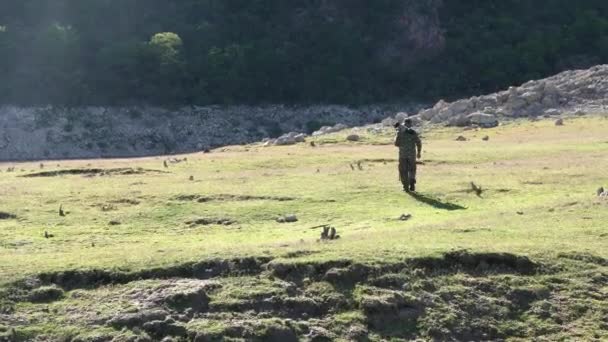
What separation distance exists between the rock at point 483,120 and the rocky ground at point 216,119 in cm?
9

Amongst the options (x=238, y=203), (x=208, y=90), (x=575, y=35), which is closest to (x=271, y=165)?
(x=238, y=203)

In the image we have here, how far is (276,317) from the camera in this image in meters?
11.0

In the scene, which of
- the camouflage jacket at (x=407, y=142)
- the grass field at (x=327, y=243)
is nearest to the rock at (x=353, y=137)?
the grass field at (x=327, y=243)

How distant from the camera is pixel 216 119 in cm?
5469

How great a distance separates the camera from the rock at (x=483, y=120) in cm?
3750

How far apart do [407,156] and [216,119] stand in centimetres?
3590

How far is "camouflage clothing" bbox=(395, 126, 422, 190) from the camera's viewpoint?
19.5 metres

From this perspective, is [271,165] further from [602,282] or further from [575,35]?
[575,35]

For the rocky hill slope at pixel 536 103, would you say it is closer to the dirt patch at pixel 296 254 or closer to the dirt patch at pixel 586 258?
the dirt patch at pixel 586 258

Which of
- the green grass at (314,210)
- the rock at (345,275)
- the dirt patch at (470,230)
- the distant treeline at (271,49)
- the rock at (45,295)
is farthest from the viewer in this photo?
the distant treeline at (271,49)

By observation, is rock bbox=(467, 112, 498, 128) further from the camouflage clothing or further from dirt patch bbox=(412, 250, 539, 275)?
dirt patch bbox=(412, 250, 539, 275)

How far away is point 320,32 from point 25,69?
1947cm

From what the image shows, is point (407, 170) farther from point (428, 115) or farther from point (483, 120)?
point (428, 115)

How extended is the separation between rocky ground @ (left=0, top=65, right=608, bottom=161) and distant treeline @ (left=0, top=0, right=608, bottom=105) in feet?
5.09
